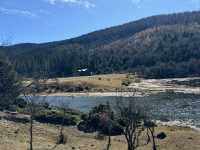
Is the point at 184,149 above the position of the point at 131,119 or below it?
below

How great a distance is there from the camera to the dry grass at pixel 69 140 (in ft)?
188

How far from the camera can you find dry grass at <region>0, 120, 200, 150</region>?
5744 centimetres

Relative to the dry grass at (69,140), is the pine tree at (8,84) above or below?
above

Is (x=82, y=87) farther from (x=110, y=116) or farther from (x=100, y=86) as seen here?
(x=110, y=116)

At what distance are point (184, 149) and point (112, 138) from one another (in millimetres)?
12802

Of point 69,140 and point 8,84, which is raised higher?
point 8,84

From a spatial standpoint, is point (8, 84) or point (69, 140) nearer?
point (69, 140)

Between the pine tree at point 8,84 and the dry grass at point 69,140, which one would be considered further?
the pine tree at point 8,84

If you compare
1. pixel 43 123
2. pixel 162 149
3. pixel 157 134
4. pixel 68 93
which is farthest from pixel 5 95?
pixel 68 93

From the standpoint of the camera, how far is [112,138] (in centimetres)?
6756

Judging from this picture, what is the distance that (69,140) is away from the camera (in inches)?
2532

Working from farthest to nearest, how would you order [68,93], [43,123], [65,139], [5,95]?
1. [68,93]
2. [5,95]
3. [43,123]
4. [65,139]

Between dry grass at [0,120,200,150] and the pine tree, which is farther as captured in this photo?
the pine tree

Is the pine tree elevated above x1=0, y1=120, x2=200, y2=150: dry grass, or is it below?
above
